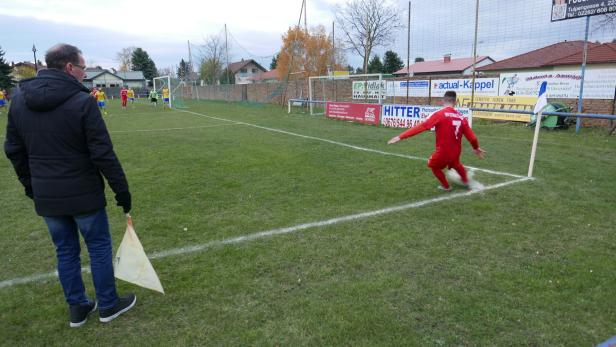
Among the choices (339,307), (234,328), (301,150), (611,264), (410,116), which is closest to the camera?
(234,328)

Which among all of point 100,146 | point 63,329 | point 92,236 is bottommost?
point 63,329

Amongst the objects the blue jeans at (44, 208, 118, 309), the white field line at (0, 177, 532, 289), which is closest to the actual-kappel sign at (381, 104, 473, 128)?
the white field line at (0, 177, 532, 289)

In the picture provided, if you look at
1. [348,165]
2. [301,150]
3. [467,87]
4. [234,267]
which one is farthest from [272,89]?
[234,267]

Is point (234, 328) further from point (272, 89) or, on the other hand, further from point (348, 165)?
point (272, 89)

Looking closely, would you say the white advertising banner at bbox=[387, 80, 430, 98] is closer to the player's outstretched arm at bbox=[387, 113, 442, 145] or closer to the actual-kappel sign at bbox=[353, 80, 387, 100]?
the actual-kappel sign at bbox=[353, 80, 387, 100]

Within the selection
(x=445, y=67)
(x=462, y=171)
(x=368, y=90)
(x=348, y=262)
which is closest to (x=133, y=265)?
(x=348, y=262)

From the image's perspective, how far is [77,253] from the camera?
3.23m

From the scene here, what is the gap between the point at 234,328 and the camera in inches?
122

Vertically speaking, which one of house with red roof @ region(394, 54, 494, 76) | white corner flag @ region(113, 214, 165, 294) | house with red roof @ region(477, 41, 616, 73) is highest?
house with red roof @ region(394, 54, 494, 76)

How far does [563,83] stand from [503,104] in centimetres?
227

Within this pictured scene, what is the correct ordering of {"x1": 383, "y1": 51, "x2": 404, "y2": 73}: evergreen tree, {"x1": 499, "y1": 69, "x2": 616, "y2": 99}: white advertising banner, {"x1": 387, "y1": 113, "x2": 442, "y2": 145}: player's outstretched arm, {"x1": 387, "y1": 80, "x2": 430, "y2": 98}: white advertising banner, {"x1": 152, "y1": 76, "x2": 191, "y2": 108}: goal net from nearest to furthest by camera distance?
{"x1": 387, "y1": 113, "x2": 442, "y2": 145}: player's outstretched arm < {"x1": 499, "y1": 69, "x2": 616, "y2": 99}: white advertising banner < {"x1": 387, "y1": 80, "x2": 430, "y2": 98}: white advertising banner < {"x1": 152, "y1": 76, "x2": 191, "y2": 108}: goal net < {"x1": 383, "y1": 51, "x2": 404, "y2": 73}: evergreen tree

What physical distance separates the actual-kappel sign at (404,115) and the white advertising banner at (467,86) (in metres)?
3.82

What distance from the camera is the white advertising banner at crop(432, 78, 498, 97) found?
57.7 feet

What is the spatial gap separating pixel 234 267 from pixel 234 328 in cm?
104
